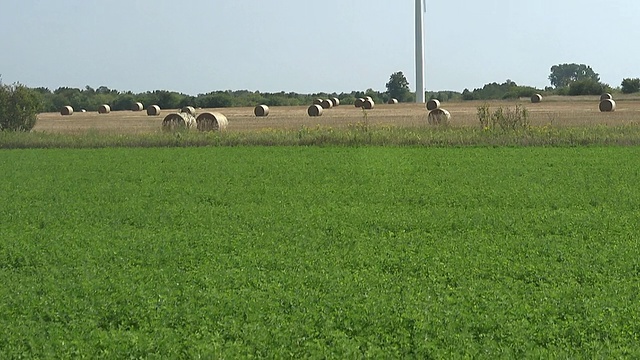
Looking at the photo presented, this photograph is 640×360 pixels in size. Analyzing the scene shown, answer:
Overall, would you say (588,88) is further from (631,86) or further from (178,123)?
(178,123)

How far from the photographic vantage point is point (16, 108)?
30.0 metres

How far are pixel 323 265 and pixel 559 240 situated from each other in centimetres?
292

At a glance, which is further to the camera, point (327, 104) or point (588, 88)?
point (588, 88)

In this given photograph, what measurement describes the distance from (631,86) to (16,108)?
52674 millimetres

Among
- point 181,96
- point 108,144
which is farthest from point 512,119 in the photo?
point 181,96

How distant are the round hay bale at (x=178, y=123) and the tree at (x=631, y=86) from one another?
46595 mm

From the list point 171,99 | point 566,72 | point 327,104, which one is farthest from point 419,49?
point 566,72

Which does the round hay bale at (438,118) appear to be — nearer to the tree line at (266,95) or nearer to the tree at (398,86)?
the tree line at (266,95)

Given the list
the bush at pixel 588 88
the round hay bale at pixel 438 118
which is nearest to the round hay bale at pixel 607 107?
the round hay bale at pixel 438 118

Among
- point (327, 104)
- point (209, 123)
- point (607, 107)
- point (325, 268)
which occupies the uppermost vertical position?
point (327, 104)

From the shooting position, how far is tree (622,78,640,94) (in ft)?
207

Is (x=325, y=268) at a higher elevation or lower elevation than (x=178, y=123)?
lower

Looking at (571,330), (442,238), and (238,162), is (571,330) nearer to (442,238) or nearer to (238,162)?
(442,238)

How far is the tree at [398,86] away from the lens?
86.4 meters
